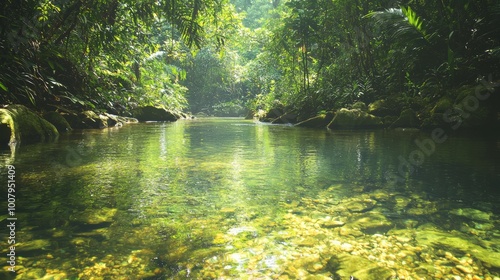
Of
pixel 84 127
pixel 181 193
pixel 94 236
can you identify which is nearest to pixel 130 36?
pixel 84 127

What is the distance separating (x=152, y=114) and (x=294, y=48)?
7480mm

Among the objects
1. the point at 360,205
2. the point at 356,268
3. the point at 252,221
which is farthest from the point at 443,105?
the point at 356,268

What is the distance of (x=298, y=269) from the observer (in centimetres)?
131

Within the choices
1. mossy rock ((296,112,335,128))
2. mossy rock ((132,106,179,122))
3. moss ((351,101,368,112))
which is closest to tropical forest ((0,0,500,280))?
moss ((351,101,368,112))

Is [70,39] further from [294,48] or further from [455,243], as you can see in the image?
[294,48]

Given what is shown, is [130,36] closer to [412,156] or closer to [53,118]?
[53,118]

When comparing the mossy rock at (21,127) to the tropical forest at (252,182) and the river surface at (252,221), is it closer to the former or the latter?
the tropical forest at (252,182)

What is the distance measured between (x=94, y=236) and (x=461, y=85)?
28.5 feet

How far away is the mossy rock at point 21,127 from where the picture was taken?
A: 449 centimetres

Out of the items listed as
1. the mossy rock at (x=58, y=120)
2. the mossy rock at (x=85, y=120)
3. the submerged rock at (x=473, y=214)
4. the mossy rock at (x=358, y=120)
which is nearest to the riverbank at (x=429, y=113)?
the mossy rock at (x=358, y=120)

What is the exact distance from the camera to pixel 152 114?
1486 cm

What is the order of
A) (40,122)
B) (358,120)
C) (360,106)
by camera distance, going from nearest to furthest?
(40,122)
(358,120)
(360,106)

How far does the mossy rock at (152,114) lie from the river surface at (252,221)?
11221 millimetres

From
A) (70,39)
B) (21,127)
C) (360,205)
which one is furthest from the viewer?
(70,39)
